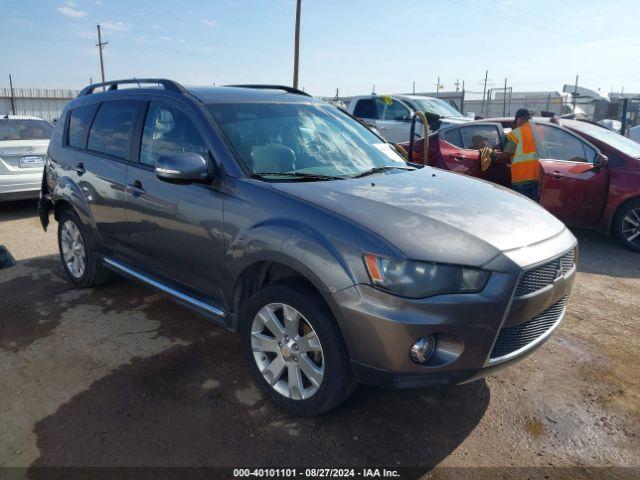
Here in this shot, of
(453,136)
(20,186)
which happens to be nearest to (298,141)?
(453,136)

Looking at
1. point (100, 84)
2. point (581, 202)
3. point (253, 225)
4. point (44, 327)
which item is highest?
point (100, 84)

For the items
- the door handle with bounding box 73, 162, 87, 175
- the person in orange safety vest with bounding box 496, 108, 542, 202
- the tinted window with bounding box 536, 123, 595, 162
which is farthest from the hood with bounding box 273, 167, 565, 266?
the tinted window with bounding box 536, 123, 595, 162

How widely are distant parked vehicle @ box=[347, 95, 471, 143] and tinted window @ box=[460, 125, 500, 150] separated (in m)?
3.58

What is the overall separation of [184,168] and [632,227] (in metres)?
5.63

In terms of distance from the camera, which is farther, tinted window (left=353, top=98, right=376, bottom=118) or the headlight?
tinted window (left=353, top=98, right=376, bottom=118)

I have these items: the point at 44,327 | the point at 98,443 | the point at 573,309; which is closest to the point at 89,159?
the point at 44,327

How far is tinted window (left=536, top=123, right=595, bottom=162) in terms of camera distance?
254 inches

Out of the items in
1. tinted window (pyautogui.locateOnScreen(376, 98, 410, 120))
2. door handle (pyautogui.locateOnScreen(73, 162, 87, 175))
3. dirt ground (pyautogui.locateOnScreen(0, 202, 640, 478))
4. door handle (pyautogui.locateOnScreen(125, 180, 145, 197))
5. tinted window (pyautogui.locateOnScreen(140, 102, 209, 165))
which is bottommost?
dirt ground (pyautogui.locateOnScreen(0, 202, 640, 478))

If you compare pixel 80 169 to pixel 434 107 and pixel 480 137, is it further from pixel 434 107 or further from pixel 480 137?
pixel 434 107

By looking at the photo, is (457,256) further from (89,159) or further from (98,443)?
(89,159)

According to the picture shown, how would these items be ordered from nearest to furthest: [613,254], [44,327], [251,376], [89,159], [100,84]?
[251,376], [44,327], [89,159], [100,84], [613,254]

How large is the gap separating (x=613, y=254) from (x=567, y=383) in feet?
11.7

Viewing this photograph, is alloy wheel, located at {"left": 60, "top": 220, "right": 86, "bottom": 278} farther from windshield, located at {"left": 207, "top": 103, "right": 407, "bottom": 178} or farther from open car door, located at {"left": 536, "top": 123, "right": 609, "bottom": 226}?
open car door, located at {"left": 536, "top": 123, "right": 609, "bottom": 226}

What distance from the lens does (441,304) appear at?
2273 millimetres
